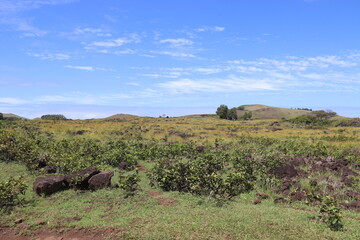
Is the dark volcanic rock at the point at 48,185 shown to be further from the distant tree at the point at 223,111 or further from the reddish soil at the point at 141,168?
the distant tree at the point at 223,111

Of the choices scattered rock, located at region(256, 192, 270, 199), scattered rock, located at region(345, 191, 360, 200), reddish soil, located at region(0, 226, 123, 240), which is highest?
scattered rock, located at region(345, 191, 360, 200)

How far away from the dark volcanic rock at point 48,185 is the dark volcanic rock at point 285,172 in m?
10.6

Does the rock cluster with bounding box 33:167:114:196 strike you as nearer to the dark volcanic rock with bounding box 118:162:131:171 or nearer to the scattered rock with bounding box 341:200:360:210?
the dark volcanic rock with bounding box 118:162:131:171

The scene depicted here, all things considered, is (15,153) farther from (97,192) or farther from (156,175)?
(156,175)

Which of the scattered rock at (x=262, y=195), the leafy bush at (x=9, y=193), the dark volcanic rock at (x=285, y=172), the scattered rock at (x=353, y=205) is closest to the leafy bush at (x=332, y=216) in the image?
the scattered rock at (x=353, y=205)

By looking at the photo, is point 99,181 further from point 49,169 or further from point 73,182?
point 49,169

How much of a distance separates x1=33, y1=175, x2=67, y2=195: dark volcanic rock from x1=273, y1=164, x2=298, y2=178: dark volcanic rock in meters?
10.6

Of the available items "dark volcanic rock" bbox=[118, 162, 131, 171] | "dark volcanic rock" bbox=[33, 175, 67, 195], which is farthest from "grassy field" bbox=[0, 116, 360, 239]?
"dark volcanic rock" bbox=[118, 162, 131, 171]

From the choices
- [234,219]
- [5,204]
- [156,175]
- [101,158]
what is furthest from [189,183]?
[101,158]

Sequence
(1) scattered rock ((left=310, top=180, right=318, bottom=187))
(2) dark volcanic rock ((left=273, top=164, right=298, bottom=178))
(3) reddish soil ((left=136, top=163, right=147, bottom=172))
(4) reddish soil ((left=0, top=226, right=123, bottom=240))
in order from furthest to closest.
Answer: (3) reddish soil ((left=136, top=163, right=147, bottom=172)), (2) dark volcanic rock ((left=273, top=164, right=298, bottom=178)), (1) scattered rock ((left=310, top=180, right=318, bottom=187)), (4) reddish soil ((left=0, top=226, right=123, bottom=240))

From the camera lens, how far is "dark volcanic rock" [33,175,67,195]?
11.0 m

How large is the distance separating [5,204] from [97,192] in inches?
127

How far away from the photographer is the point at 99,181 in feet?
38.2

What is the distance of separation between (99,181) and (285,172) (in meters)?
9.41
